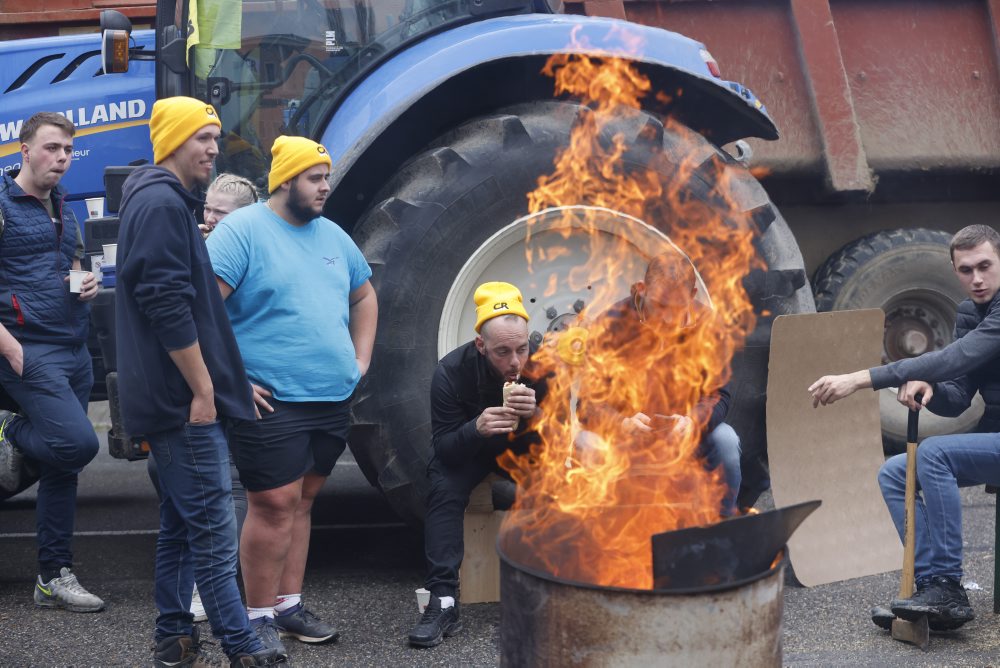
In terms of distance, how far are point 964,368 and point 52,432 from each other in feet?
10.9

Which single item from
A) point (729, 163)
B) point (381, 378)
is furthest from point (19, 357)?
point (729, 163)

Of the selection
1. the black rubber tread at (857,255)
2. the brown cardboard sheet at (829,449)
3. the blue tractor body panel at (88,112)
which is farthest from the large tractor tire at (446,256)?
the black rubber tread at (857,255)

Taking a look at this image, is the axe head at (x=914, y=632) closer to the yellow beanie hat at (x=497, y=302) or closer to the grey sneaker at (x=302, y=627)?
the yellow beanie hat at (x=497, y=302)

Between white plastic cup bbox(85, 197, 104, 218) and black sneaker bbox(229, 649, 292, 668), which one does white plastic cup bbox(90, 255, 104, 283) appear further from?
black sneaker bbox(229, 649, 292, 668)

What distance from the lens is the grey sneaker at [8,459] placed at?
444 centimetres

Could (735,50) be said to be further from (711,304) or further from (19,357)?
(19,357)

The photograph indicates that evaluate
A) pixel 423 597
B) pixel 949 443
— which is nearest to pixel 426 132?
pixel 423 597

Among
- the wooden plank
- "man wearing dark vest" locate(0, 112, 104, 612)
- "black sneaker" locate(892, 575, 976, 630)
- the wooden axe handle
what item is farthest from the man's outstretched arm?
"man wearing dark vest" locate(0, 112, 104, 612)

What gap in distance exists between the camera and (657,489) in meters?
3.81

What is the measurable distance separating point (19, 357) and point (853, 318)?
3225 millimetres

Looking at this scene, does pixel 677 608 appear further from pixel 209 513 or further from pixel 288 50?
pixel 288 50

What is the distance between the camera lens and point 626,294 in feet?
14.8

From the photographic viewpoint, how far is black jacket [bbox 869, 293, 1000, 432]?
3.95 meters

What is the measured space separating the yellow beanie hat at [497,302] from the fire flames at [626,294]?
13.7 inches
